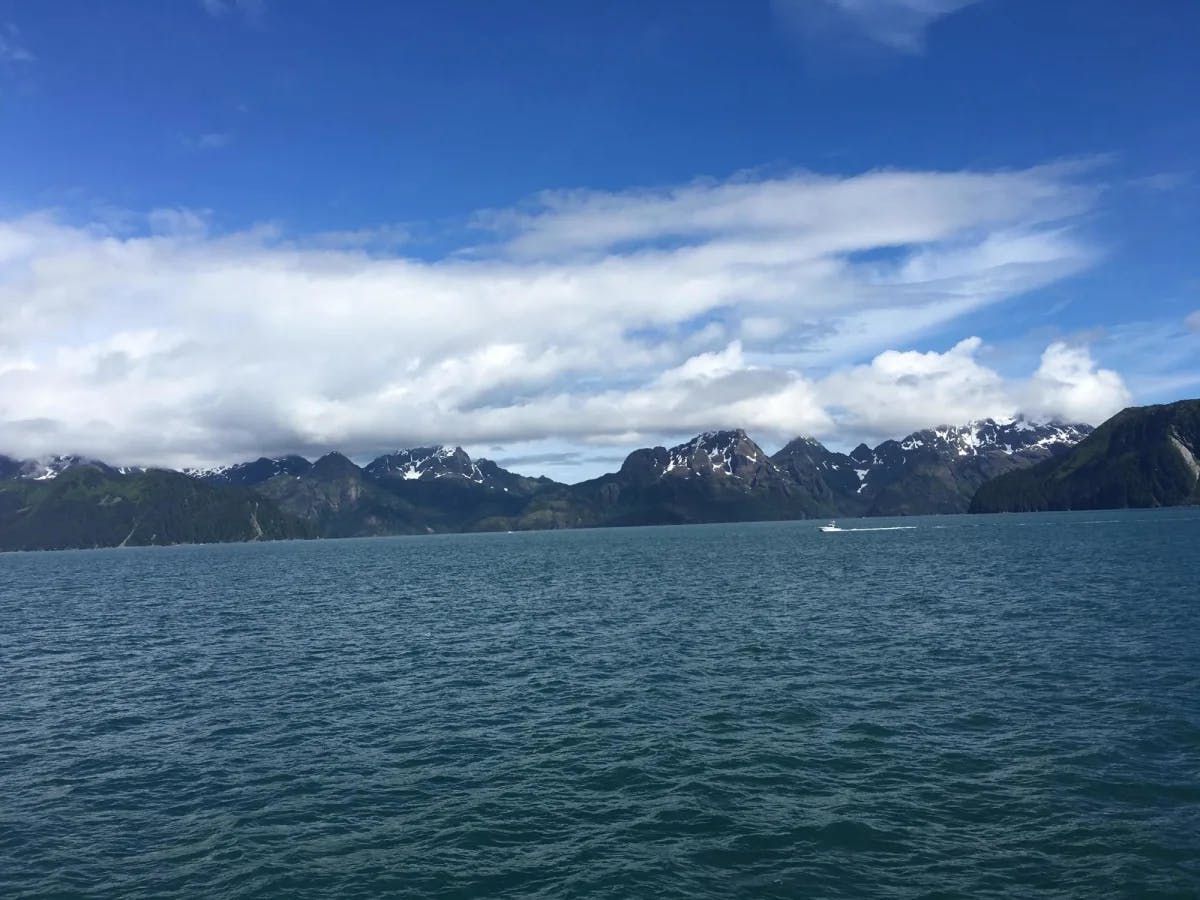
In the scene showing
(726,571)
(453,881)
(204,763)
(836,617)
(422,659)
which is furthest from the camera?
(726,571)

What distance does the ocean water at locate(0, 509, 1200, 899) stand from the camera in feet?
97.5

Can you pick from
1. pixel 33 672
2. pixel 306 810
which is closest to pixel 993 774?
pixel 306 810

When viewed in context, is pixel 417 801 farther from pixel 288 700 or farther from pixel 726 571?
pixel 726 571

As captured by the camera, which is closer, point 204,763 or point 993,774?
point 993,774

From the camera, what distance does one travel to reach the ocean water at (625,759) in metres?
29.7

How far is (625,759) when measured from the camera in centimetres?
4181

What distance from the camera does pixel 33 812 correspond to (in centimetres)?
3738

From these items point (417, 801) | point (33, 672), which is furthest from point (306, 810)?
point (33, 672)

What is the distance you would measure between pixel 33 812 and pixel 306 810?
13069 millimetres

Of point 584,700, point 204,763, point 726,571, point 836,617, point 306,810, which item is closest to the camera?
point 306,810

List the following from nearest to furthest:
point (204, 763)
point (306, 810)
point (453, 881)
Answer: point (453, 881) < point (306, 810) < point (204, 763)

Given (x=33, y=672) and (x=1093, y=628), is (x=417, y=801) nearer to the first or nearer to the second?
(x=33, y=672)

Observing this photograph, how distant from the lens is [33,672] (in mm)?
72750

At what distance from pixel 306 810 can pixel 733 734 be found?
2280cm
